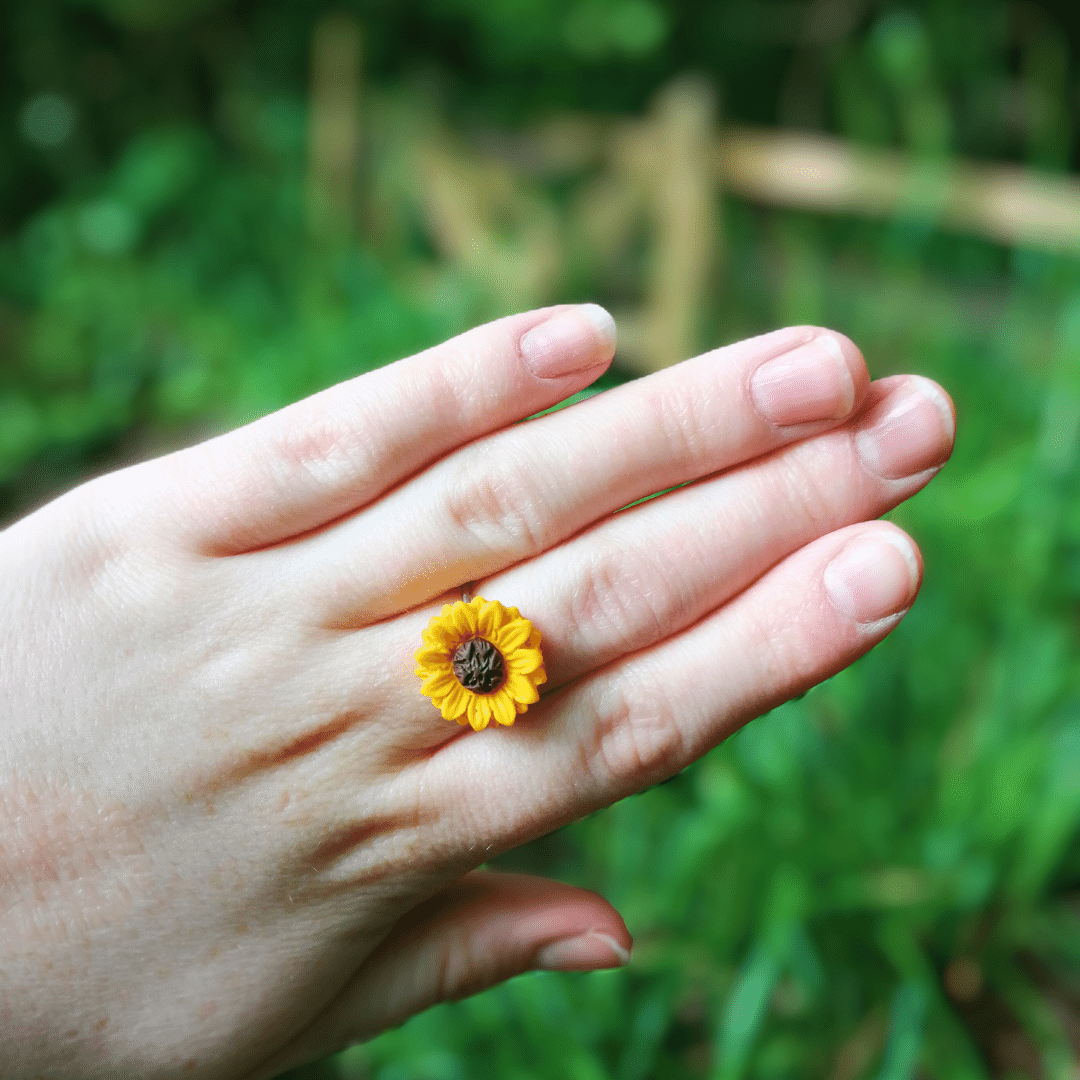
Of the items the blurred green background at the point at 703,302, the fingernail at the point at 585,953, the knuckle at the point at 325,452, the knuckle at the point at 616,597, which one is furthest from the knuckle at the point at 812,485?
the blurred green background at the point at 703,302

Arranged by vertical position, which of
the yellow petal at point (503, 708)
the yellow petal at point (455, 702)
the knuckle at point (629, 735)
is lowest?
the knuckle at point (629, 735)

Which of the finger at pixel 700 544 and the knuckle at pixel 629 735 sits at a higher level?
the finger at pixel 700 544

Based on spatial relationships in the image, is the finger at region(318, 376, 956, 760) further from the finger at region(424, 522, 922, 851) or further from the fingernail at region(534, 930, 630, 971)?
the fingernail at region(534, 930, 630, 971)

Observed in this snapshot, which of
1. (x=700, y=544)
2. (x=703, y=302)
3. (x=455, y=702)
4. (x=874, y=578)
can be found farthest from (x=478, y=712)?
(x=703, y=302)

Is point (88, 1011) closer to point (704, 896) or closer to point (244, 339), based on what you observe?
point (704, 896)

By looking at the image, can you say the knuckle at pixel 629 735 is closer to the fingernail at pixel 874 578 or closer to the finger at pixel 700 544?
the finger at pixel 700 544

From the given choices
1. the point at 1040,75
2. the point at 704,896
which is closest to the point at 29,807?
the point at 704,896
